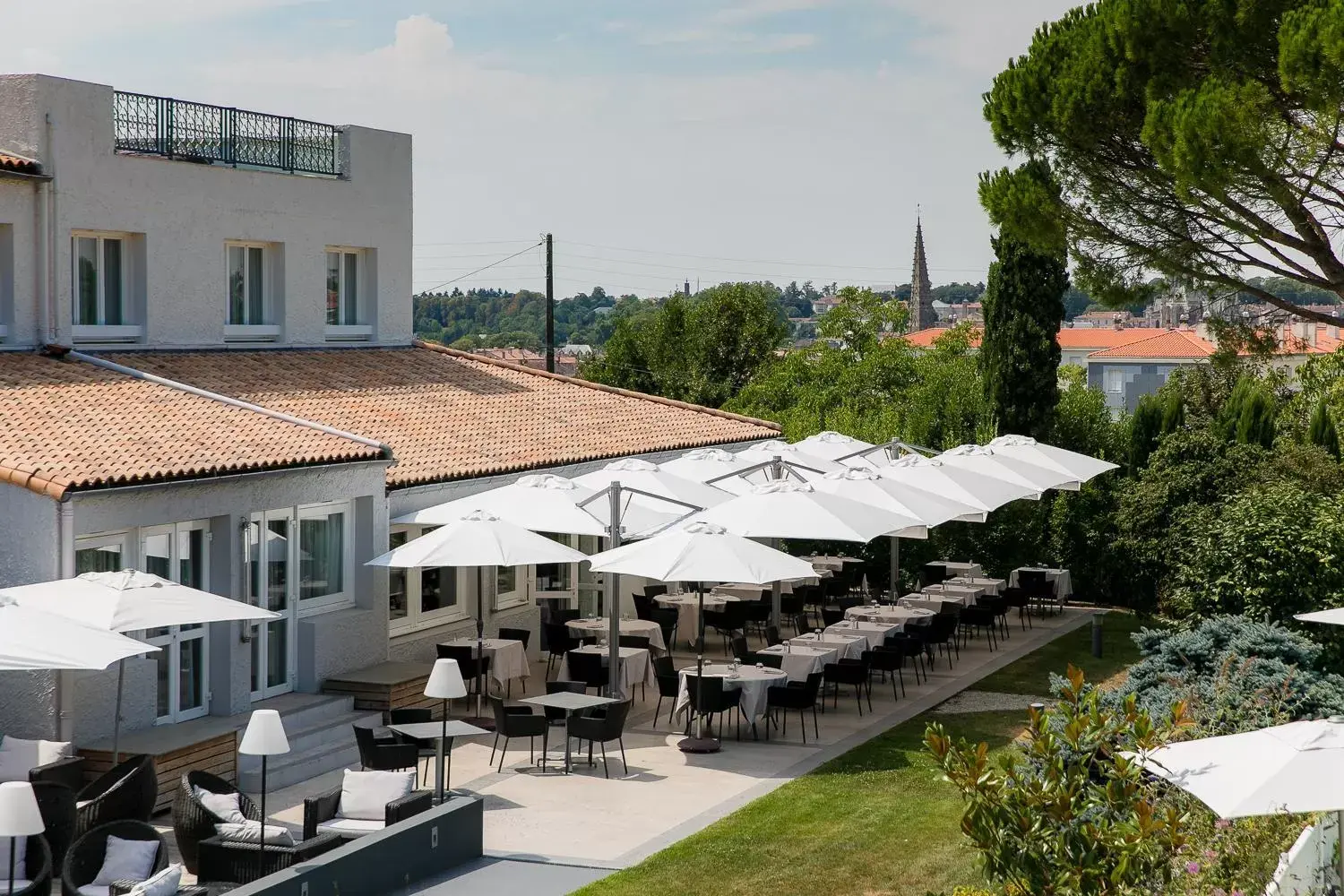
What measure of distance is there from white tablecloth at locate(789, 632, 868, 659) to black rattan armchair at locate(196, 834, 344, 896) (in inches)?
371

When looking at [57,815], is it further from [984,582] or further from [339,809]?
[984,582]

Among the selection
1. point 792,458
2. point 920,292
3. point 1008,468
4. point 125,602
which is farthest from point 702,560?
point 920,292

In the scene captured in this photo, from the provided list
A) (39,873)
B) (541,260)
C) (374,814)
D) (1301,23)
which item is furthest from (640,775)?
(541,260)

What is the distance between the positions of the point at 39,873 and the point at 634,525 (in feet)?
34.6

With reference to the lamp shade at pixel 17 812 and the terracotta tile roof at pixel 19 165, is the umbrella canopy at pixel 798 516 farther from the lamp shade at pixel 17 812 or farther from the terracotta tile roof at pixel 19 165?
the terracotta tile roof at pixel 19 165

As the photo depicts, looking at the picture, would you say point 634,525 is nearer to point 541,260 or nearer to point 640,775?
point 640,775

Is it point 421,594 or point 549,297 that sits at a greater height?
point 549,297

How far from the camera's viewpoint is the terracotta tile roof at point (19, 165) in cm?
2044

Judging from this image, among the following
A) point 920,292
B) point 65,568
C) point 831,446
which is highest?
point 920,292

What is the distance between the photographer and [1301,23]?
20188 millimetres

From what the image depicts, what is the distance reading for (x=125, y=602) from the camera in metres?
13.0

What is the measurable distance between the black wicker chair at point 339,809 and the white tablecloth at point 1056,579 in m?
16.3

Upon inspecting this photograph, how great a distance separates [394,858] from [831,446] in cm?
1608

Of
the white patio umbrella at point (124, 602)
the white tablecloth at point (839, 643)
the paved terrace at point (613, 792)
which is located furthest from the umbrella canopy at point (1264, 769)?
the white tablecloth at point (839, 643)
